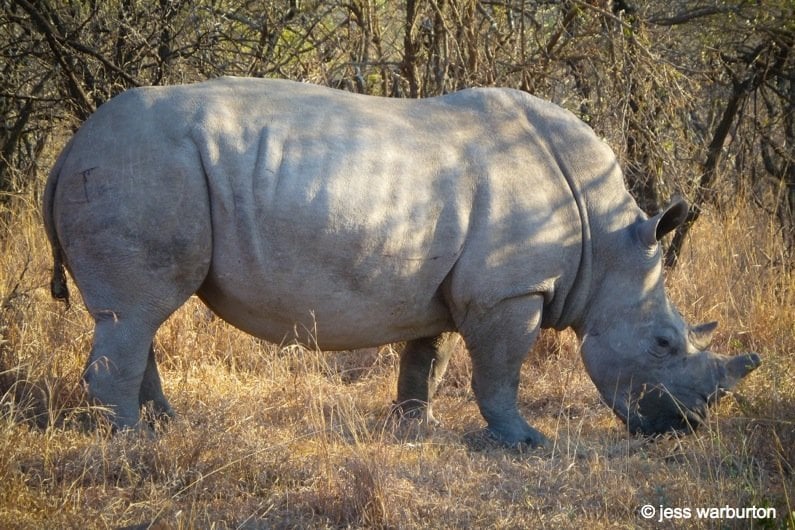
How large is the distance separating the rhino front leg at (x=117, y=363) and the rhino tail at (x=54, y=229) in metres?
0.44

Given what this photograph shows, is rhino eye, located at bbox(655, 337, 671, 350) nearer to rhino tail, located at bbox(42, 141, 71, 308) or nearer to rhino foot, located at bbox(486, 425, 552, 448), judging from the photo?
rhino foot, located at bbox(486, 425, 552, 448)

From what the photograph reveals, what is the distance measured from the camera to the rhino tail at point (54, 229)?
5.31m

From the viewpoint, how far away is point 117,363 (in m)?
5.23

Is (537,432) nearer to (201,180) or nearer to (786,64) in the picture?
(201,180)

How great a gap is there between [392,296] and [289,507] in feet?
4.72

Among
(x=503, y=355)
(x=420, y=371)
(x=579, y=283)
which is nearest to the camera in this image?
(x=503, y=355)

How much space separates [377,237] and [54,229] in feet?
5.07

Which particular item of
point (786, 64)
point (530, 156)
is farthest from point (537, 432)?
point (786, 64)

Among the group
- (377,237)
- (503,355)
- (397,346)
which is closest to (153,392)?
(377,237)

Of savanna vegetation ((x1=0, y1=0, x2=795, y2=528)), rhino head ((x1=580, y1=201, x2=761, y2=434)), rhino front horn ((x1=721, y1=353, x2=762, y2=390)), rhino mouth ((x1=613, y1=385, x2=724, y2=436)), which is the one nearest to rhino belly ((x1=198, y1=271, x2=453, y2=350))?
savanna vegetation ((x1=0, y1=0, x2=795, y2=528))

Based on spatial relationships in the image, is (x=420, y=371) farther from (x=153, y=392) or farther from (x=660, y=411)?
(x=153, y=392)

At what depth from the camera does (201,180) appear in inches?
204

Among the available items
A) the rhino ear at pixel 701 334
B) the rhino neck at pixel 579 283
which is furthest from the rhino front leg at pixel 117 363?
the rhino ear at pixel 701 334

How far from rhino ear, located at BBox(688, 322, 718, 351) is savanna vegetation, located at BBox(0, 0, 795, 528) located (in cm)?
35
